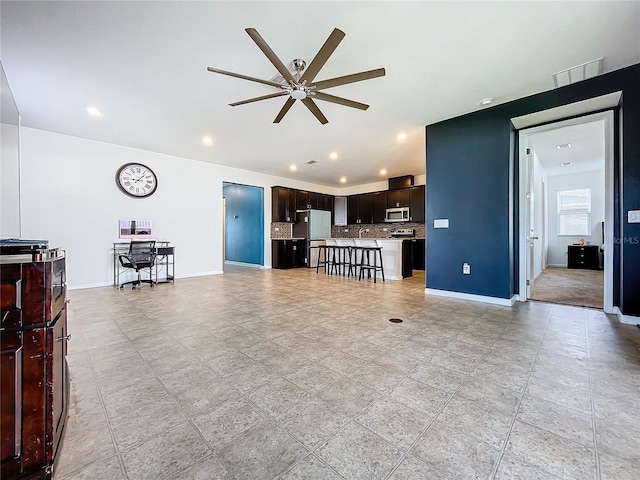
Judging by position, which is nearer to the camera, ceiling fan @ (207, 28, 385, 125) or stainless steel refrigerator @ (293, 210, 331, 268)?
ceiling fan @ (207, 28, 385, 125)

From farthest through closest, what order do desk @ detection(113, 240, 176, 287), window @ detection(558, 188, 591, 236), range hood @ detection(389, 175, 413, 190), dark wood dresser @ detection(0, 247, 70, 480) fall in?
1. range hood @ detection(389, 175, 413, 190)
2. window @ detection(558, 188, 591, 236)
3. desk @ detection(113, 240, 176, 287)
4. dark wood dresser @ detection(0, 247, 70, 480)

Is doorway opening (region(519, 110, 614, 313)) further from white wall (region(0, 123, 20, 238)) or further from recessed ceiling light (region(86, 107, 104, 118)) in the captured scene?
white wall (region(0, 123, 20, 238))

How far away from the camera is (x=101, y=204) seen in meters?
5.09

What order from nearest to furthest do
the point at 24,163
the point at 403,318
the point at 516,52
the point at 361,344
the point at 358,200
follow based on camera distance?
the point at 361,344 → the point at 516,52 → the point at 403,318 → the point at 24,163 → the point at 358,200

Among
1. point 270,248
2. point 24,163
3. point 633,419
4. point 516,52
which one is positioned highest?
point 516,52

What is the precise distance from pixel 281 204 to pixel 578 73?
654 centimetres

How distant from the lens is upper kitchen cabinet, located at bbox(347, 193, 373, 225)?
8828mm

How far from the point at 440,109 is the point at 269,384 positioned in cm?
407

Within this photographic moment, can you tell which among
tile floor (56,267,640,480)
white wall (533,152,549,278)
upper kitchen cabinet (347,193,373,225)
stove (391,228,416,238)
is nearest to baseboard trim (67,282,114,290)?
tile floor (56,267,640,480)

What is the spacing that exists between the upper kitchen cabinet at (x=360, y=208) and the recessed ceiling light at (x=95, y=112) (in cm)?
699

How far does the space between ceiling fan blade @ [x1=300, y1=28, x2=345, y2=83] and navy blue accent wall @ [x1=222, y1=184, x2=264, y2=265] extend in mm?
5787

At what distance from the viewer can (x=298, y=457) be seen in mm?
1115

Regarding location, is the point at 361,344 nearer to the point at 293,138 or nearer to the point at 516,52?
the point at 516,52

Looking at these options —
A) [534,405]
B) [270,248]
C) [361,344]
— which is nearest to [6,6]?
[361,344]
